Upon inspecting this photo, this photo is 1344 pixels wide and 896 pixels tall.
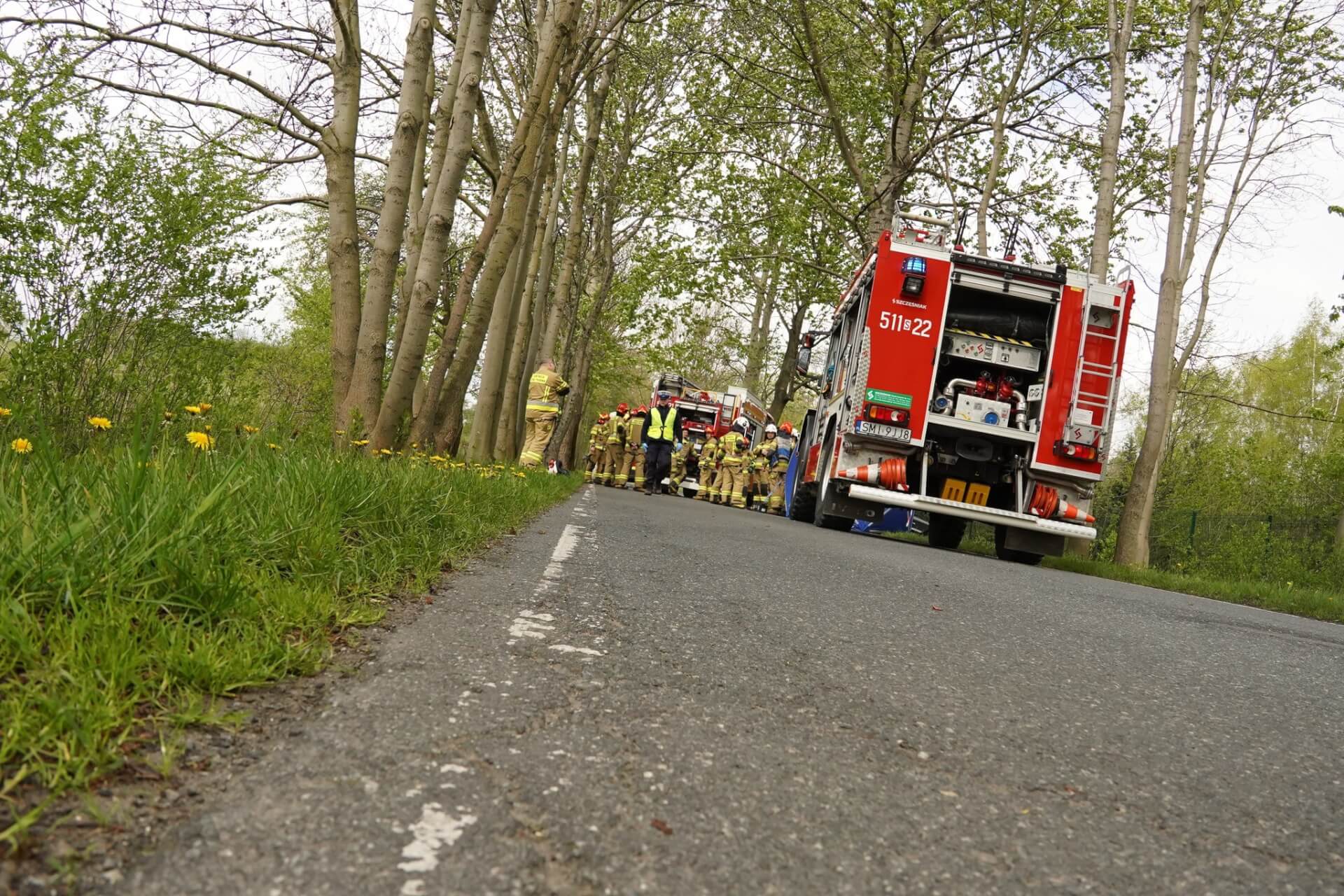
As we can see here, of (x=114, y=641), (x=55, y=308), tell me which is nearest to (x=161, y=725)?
(x=114, y=641)

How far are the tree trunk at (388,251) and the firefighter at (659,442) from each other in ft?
35.6

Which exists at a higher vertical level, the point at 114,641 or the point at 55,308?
the point at 55,308

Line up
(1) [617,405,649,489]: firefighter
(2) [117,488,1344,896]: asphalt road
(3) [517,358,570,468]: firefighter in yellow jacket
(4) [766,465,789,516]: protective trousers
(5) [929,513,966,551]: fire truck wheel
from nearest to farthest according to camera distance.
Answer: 1. (2) [117,488,1344,896]: asphalt road
2. (5) [929,513,966,551]: fire truck wheel
3. (3) [517,358,570,468]: firefighter in yellow jacket
4. (4) [766,465,789,516]: protective trousers
5. (1) [617,405,649,489]: firefighter

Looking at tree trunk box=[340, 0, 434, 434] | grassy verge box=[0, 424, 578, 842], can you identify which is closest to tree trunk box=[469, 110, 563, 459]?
tree trunk box=[340, 0, 434, 434]

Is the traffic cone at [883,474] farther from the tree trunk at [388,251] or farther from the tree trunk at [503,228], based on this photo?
the tree trunk at [388,251]

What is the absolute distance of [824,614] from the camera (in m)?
4.71

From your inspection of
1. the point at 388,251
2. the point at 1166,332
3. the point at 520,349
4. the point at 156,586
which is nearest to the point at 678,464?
the point at 520,349

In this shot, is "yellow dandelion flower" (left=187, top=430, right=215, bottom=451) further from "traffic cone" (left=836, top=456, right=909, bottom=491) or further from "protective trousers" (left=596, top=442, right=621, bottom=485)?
"protective trousers" (left=596, top=442, right=621, bottom=485)

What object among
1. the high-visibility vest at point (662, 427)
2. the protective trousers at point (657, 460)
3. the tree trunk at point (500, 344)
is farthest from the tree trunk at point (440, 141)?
the protective trousers at point (657, 460)

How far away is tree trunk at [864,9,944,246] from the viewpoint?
18109 millimetres

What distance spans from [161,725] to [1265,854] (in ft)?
8.05

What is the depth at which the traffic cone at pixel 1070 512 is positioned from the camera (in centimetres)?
1141

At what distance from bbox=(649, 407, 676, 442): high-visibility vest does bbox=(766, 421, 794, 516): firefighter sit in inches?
102

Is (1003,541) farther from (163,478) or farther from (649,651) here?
(163,478)
